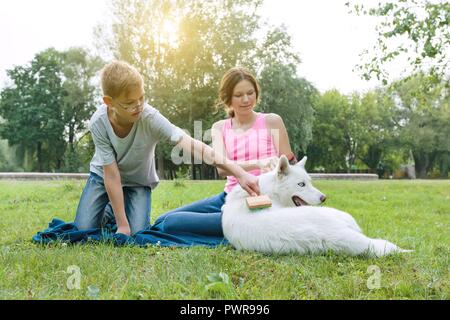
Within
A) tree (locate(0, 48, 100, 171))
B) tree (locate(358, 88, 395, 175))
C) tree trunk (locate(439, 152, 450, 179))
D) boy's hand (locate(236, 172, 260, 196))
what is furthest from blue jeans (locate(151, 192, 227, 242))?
tree trunk (locate(439, 152, 450, 179))

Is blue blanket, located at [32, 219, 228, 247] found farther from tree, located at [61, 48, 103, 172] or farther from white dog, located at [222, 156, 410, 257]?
tree, located at [61, 48, 103, 172]

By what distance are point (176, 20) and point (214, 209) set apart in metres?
26.0

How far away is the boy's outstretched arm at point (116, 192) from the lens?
491 cm

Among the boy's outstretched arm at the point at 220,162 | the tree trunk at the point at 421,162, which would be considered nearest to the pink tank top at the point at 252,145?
the boy's outstretched arm at the point at 220,162

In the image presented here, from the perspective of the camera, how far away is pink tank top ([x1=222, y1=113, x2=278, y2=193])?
526 centimetres

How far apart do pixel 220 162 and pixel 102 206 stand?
174 centimetres

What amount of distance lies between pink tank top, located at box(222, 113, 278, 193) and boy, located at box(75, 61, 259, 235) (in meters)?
0.79

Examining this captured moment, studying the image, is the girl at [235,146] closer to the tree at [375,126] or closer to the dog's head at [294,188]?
the dog's head at [294,188]

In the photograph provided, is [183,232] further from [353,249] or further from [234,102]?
[353,249]

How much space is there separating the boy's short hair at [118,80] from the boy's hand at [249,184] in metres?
1.34

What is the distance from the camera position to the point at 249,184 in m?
4.37

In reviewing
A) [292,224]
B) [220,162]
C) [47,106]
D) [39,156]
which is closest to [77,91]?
[47,106]

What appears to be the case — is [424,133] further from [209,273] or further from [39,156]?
[209,273]

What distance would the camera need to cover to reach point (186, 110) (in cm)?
2966
